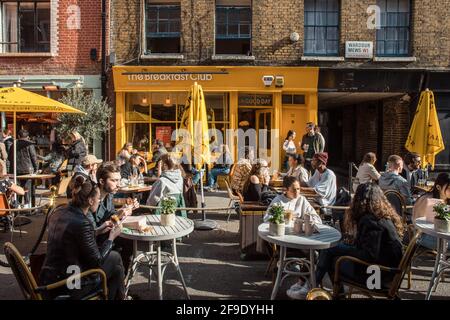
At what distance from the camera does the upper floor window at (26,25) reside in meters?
13.8

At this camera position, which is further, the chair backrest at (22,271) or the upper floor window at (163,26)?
the upper floor window at (163,26)

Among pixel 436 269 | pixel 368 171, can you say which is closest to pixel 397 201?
pixel 436 269

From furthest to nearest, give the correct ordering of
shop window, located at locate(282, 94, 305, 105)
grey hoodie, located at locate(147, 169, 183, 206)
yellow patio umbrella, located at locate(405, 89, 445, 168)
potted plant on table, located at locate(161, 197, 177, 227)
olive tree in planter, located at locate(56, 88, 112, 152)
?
1. shop window, located at locate(282, 94, 305, 105)
2. olive tree in planter, located at locate(56, 88, 112, 152)
3. yellow patio umbrella, located at locate(405, 89, 445, 168)
4. grey hoodie, located at locate(147, 169, 183, 206)
5. potted plant on table, located at locate(161, 197, 177, 227)

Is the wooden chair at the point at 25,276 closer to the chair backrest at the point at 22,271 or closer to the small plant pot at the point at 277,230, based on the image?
the chair backrest at the point at 22,271

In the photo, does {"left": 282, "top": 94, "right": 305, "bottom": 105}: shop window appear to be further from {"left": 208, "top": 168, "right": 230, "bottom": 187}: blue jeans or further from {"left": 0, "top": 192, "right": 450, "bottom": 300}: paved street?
{"left": 0, "top": 192, "right": 450, "bottom": 300}: paved street

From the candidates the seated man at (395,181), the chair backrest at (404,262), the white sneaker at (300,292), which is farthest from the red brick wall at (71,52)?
the chair backrest at (404,262)

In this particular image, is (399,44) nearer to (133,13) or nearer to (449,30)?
(449,30)

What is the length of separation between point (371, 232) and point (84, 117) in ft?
33.2

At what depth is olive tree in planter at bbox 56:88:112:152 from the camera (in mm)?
12344

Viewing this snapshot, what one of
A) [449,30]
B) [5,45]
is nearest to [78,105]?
[5,45]

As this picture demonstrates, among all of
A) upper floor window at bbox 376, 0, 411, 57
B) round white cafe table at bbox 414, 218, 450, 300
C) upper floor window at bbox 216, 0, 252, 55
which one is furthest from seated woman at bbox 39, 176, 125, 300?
upper floor window at bbox 376, 0, 411, 57

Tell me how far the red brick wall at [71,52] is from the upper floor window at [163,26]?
1548 millimetres

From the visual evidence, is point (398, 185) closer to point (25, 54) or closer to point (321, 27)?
point (321, 27)

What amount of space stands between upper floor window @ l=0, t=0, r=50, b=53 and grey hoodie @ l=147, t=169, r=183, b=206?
9.20m
